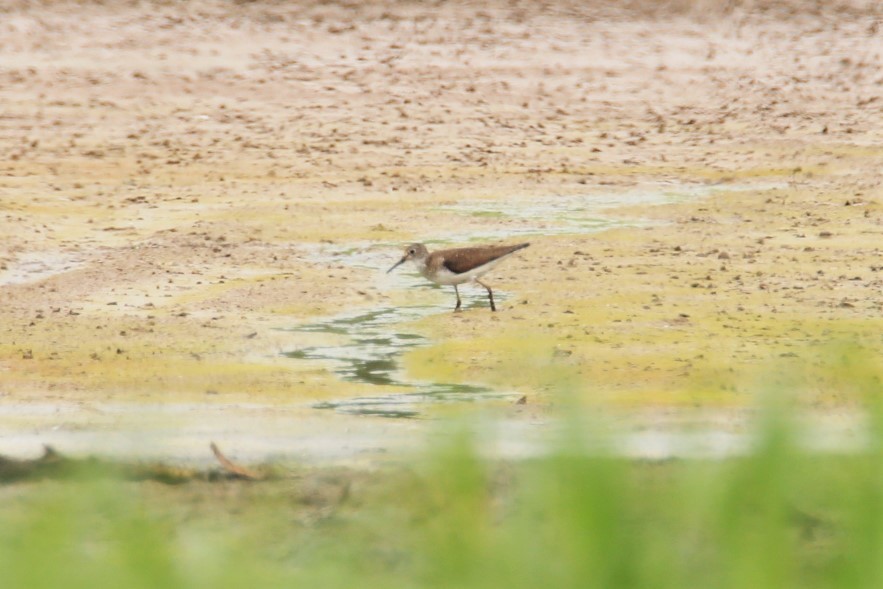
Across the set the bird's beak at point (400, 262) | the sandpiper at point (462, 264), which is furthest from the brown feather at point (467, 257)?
the bird's beak at point (400, 262)

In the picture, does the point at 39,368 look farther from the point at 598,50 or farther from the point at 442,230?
the point at 598,50

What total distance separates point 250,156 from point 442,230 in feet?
12.8

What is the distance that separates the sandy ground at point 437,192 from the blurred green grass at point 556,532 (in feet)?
0.26

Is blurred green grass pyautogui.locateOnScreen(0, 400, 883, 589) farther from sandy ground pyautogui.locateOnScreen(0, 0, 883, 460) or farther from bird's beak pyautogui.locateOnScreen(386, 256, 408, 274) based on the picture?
bird's beak pyautogui.locateOnScreen(386, 256, 408, 274)

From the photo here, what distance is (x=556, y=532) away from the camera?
165cm

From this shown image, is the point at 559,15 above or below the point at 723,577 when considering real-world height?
below

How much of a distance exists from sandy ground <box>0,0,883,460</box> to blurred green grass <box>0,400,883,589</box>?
80 millimetres

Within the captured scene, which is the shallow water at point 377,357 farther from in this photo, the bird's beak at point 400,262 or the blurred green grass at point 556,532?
the blurred green grass at point 556,532

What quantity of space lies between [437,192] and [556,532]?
12.8 metres

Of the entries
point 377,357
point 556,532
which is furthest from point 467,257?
point 556,532

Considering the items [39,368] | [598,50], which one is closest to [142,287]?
[39,368]

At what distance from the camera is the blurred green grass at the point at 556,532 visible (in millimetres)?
1634

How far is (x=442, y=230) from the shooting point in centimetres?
1275

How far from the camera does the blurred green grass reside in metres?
1.63
